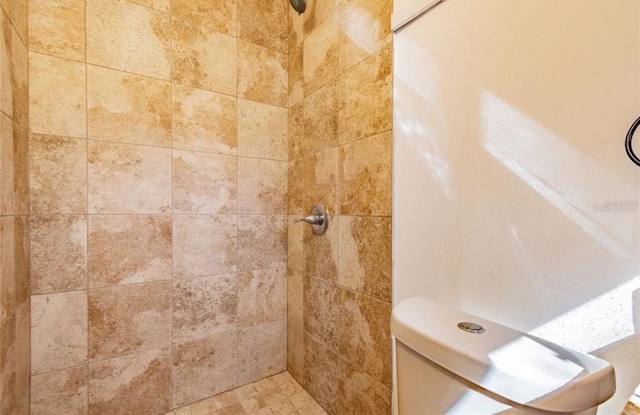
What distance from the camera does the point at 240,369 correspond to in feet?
4.53

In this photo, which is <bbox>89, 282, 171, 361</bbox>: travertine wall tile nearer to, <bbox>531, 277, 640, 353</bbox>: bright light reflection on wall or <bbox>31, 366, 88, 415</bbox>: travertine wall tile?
<bbox>31, 366, 88, 415</bbox>: travertine wall tile

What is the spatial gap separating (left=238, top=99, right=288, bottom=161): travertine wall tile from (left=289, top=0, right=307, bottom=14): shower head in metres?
0.45

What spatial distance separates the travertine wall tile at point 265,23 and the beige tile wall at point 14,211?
79 cm

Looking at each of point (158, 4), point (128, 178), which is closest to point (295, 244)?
point (128, 178)

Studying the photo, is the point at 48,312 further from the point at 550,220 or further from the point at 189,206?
the point at 550,220

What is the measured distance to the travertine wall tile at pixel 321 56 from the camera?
3.79 ft

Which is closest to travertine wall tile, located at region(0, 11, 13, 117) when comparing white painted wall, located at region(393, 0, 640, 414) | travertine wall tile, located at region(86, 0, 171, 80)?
travertine wall tile, located at region(86, 0, 171, 80)

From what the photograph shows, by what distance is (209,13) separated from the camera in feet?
4.17

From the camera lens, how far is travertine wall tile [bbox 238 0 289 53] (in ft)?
4.48

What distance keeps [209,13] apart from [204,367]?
1633 millimetres

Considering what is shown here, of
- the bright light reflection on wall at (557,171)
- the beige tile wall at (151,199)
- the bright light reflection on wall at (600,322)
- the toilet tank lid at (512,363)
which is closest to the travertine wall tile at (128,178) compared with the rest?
the beige tile wall at (151,199)

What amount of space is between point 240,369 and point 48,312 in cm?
82

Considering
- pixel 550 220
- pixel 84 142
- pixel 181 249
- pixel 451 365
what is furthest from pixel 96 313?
pixel 550 220

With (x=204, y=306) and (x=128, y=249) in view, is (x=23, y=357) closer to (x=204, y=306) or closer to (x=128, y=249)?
(x=128, y=249)
